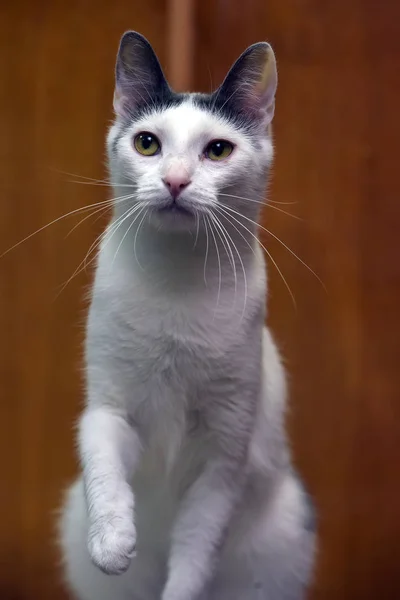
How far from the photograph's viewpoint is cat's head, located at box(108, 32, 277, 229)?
0.72m

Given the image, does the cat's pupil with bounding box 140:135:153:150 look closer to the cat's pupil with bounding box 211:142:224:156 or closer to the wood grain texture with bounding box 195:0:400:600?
the cat's pupil with bounding box 211:142:224:156

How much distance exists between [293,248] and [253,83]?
0.49 meters

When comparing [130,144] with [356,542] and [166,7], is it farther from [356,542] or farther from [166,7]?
[356,542]

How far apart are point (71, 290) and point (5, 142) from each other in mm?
297

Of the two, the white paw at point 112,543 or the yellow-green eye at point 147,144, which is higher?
the yellow-green eye at point 147,144

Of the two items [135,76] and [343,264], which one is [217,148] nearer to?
[135,76]

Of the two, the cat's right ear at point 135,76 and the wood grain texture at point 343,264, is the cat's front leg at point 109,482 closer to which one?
the cat's right ear at point 135,76

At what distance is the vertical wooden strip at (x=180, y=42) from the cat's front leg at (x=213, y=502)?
1.85 ft

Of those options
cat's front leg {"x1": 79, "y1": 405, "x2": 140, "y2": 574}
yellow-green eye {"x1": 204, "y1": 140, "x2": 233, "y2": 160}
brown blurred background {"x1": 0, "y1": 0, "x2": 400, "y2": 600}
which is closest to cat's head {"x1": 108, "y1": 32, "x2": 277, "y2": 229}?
yellow-green eye {"x1": 204, "y1": 140, "x2": 233, "y2": 160}

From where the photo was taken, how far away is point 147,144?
776 millimetres

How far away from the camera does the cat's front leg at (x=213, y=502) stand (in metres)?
0.79

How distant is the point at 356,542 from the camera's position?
4.06ft

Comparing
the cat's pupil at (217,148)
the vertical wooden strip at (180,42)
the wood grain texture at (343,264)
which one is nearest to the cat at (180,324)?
the cat's pupil at (217,148)

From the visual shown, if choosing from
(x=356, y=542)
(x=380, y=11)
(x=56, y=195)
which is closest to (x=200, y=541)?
(x=356, y=542)
